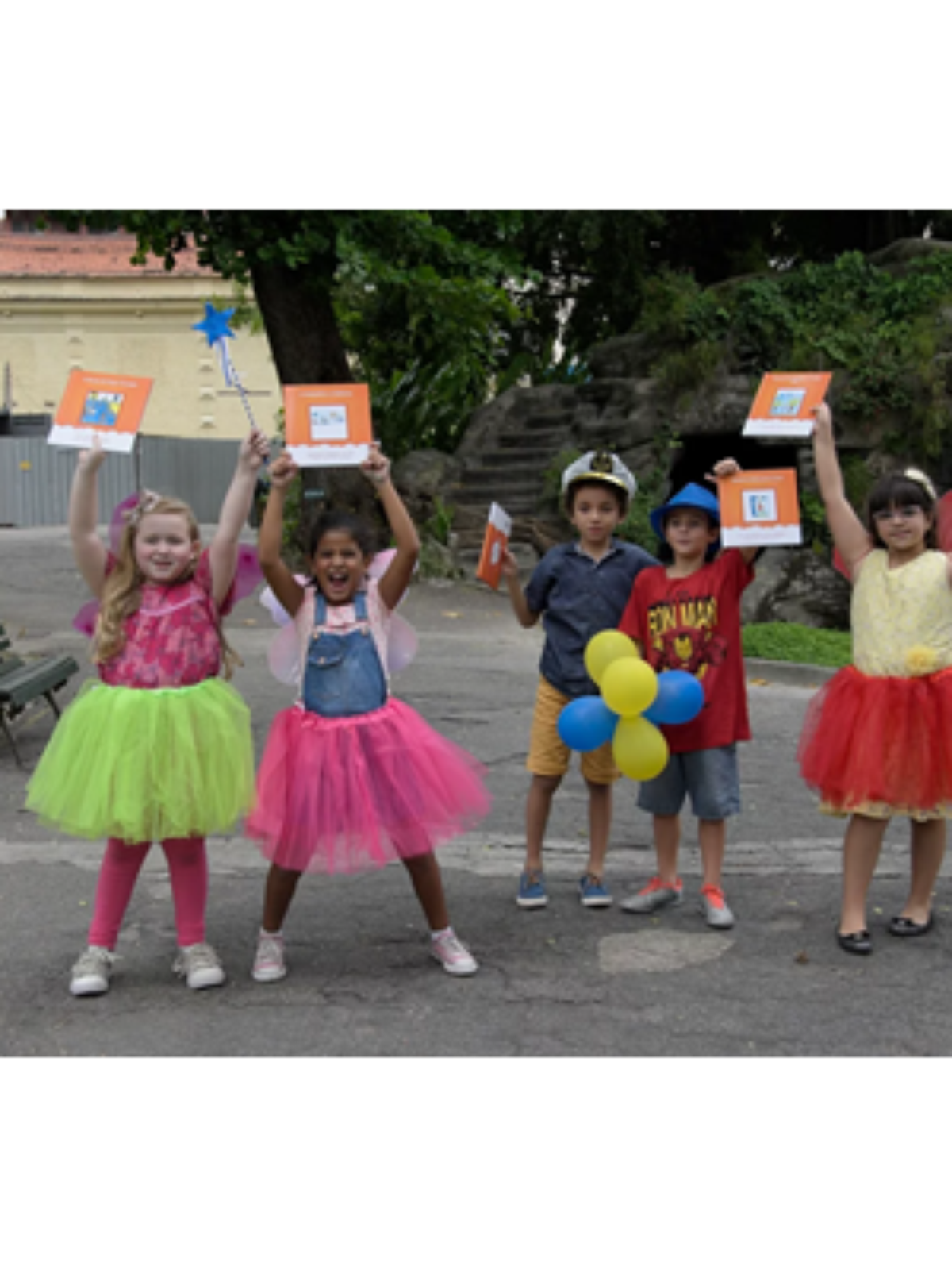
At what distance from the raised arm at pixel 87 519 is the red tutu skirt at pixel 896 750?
9.10 feet

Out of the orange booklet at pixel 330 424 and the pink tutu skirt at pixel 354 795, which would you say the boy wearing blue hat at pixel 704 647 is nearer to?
the pink tutu skirt at pixel 354 795

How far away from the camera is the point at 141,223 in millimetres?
11789

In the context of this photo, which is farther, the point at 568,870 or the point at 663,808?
the point at 568,870

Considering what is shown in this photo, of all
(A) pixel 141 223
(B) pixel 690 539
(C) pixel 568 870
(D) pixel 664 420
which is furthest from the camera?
(D) pixel 664 420

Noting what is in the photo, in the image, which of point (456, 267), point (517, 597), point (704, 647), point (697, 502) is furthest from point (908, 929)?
point (456, 267)

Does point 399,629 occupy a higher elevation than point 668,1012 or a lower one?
higher

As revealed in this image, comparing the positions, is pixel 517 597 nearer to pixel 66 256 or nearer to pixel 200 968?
pixel 200 968

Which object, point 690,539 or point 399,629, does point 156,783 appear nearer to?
point 399,629

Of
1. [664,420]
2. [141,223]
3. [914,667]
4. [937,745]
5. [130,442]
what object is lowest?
[937,745]

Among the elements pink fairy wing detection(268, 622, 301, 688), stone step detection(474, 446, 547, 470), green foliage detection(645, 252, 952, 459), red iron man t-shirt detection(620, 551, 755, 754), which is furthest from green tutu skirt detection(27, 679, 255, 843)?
stone step detection(474, 446, 547, 470)

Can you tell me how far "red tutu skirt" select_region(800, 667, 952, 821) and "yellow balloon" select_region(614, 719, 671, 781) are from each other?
0.66 m

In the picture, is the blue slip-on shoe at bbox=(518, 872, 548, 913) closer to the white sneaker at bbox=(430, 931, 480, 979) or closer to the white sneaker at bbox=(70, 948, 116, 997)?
the white sneaker at bbox=(430, 931, 480, 979)

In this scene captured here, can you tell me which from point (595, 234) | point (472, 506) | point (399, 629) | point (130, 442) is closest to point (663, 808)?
point (399, 629)

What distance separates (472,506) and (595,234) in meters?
5.75
